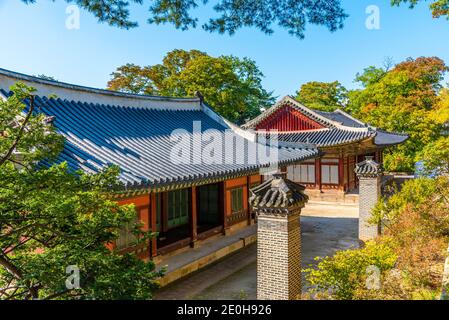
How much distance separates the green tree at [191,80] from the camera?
134 ft

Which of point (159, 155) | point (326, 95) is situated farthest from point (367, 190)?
point (326, 95)

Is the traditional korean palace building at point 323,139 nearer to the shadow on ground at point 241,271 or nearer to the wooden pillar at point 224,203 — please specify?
the shadow on ground at point 241,271

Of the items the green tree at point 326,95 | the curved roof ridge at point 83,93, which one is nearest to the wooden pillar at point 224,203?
the curved roof ridge at point 83,93

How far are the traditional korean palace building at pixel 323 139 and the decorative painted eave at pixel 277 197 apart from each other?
53.8ft

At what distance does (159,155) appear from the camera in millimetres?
11219

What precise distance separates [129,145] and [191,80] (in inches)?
1218

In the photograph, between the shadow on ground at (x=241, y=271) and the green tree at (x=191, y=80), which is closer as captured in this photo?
the shadow on ground at (x=241, y=271)

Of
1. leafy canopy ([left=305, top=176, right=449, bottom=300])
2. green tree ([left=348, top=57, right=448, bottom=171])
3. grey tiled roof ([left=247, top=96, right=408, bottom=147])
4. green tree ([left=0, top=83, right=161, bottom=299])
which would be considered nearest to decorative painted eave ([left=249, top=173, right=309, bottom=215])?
leafy canopy ([left=305, top=176, right=449, bottom=300])

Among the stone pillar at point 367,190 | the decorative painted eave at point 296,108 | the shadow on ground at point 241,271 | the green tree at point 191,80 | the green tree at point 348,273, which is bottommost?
the shadow on ground at point 241,271

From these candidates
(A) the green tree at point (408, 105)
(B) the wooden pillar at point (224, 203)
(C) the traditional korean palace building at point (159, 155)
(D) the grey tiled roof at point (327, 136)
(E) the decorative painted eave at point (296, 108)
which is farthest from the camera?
(A) the green tree at point (408, 105)

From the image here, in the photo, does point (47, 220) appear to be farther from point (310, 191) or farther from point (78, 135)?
point (310, 191)

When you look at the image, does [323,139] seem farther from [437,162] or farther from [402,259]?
[402,259]

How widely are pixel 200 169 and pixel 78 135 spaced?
362 centimetres

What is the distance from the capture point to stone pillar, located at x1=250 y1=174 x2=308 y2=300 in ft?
25.1
